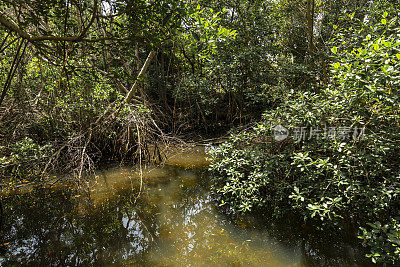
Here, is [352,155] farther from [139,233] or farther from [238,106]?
[238,106]

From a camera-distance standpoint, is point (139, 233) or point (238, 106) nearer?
point (139, 233)

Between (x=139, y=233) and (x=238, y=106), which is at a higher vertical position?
(x=238, y=106)

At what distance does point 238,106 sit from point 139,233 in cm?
536

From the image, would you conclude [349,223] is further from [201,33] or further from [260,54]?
[260,54]

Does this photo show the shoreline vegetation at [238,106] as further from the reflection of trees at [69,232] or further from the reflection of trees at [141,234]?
the reflection of trees at [69,232]

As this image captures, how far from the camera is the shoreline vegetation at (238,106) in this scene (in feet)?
7.11

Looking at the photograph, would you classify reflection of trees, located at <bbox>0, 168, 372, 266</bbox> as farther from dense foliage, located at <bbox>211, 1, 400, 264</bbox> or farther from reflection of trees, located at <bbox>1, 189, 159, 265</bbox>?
dense foliage, located at <bbox>211, 1, 400, 264</bbox>

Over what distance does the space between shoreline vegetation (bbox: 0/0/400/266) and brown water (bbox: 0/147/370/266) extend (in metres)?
0.32

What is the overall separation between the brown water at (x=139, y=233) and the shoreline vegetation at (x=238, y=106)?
12.7 inches

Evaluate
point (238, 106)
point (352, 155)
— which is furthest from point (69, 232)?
point (238, 106)

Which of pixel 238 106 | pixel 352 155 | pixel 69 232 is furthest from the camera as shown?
pixel 238 106

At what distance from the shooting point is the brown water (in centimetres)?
231

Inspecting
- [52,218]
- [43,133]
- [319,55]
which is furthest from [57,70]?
[319,55]

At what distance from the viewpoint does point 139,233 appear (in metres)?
2.76
